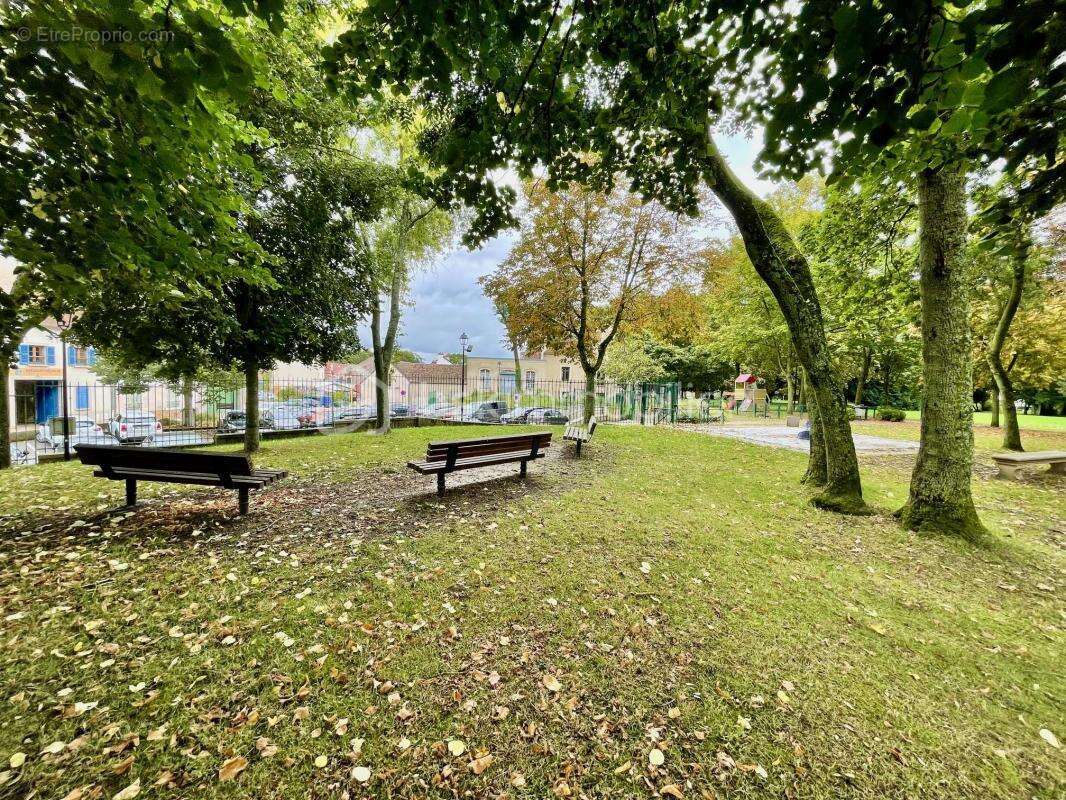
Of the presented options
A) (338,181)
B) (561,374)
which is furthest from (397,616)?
(561,374)

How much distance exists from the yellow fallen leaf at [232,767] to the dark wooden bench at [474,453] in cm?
353

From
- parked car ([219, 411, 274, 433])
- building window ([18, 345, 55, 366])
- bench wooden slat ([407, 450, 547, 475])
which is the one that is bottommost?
parked car ([219, 411, 274, 433])

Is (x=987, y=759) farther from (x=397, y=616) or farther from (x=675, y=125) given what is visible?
(x=675, y=125)

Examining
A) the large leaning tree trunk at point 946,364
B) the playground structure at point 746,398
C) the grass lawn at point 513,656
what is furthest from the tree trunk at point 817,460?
the playground structure at point 746,398

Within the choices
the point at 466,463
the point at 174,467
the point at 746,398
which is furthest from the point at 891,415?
the point at 174,467

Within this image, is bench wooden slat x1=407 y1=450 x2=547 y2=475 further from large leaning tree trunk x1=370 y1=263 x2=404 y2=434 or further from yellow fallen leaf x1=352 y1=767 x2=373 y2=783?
large leaning tree trunk x1=370 y1=263 x2=404 y2=434

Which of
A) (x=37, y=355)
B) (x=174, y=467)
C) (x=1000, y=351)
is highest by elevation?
(x=37, y=355)

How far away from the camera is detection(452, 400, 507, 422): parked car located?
59.2 ft

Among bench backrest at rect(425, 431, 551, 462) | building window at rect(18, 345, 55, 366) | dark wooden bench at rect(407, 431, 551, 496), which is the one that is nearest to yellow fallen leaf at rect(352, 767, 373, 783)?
dark wooden bench at rect(407, 431, 551, 496)

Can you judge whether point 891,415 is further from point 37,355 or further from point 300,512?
point 37,355

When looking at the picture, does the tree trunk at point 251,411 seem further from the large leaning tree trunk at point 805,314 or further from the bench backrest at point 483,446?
the large leaning tree trunk at point 805,314

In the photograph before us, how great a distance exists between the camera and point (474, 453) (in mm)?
6145

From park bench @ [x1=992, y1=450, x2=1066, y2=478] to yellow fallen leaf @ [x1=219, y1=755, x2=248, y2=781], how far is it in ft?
42.9

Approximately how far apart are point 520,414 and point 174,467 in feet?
47.8
